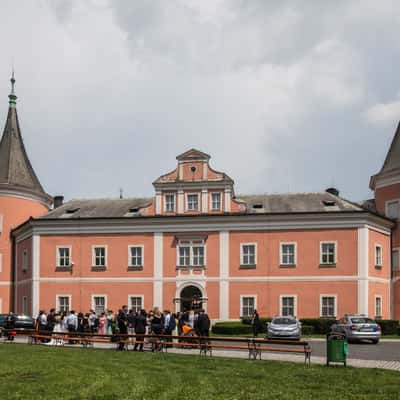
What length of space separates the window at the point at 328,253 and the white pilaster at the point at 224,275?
Answer: 6.08 m

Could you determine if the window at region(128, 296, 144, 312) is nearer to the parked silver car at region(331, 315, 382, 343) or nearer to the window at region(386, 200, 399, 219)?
the parked silver car at region(331, 315, 382, 343)

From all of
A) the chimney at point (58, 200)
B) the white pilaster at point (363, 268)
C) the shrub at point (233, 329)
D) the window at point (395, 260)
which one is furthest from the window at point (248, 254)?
the chimney at point (58, 200)

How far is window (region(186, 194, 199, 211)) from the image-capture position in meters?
47.2

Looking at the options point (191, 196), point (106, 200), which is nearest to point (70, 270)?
point (106, 200)

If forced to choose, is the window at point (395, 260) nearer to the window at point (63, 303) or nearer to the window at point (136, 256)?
the window at point (136, 256)

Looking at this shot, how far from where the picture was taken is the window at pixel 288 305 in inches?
1788

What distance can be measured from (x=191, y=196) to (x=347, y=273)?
36.5 feet

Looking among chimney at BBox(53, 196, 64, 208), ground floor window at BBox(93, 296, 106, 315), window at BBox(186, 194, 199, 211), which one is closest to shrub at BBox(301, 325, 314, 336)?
window at BBox(186, 194, 199, 211)

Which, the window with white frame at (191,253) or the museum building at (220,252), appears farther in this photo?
the window with white frame at (191,253)

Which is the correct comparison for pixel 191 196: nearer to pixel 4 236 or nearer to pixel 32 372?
pixel 4 236

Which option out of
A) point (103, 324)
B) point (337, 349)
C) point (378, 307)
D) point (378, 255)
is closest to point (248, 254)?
point (378, 255)

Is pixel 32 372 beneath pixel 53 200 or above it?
beneath

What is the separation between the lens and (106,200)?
2057 inches

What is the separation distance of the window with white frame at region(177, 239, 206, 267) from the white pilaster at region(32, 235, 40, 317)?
32.1 ft
